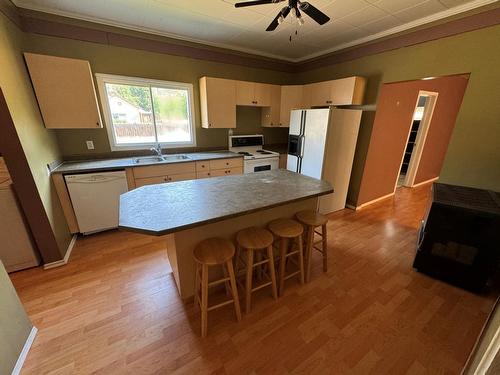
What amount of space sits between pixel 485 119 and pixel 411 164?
2.97 metres

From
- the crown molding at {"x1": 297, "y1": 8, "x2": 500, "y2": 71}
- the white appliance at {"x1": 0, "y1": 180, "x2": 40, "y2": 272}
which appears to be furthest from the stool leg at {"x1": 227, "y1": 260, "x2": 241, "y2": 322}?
the crown molding at {"x1": 297, "y1": 8, "x2": 500, "y2": 71}

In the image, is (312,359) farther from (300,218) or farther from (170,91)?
(170,91)

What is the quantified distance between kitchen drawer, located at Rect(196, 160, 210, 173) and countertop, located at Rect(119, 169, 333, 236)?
1.20m

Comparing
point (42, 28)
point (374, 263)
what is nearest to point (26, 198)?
point (42, 28)

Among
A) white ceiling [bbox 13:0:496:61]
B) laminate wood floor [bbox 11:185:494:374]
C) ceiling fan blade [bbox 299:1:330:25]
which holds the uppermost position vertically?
white ceiling [bbox 13:0:496:61]

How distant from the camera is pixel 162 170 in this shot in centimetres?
289

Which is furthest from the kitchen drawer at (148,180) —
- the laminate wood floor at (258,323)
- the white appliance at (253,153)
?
the white appliance at (253,153)

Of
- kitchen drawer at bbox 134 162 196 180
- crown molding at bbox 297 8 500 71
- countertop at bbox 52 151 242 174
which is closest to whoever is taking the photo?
crown molding at bbox 297 8 500 71

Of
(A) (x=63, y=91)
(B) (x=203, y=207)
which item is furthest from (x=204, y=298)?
(A) (x=63, y=91)

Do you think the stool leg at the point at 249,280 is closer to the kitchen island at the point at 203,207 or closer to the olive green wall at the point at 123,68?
the kitchen island at the point at 203,207

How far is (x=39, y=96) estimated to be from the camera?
89.2 inches

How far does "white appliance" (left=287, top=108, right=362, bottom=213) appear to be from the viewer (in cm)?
299

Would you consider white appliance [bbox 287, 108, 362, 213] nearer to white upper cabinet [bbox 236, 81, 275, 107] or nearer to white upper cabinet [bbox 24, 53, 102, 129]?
white upper cabinet [bbox 236, 81, 275, 107]

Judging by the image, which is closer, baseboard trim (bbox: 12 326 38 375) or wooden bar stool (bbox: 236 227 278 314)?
baseboard trim (bbox: 12 326 38 375)
